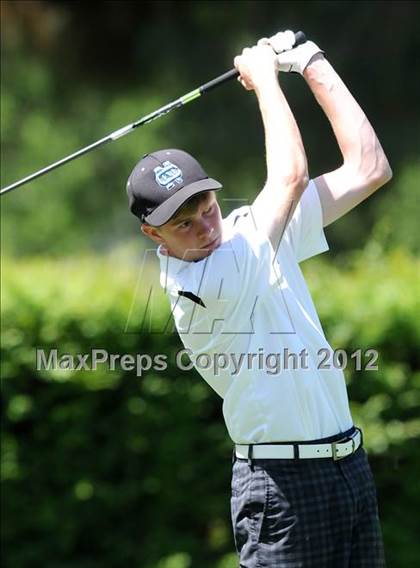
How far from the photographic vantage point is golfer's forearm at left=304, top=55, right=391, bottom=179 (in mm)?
3186

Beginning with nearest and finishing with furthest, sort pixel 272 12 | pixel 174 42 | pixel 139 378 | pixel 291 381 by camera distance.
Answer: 1. pixel 291 381
2. pixel 139 378
3. pixel 272 12
4. pixel 174 42

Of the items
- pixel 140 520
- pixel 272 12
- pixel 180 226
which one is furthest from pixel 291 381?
pixel 272 12

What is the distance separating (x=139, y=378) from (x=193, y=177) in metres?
1.95

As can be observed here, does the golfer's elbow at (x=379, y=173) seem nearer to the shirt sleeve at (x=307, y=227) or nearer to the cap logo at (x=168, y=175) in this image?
the shirt sleeve at (x=307, y=227)

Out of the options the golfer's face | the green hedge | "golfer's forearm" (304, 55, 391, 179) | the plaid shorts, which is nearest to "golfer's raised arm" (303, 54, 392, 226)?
"golfer's forearm" (304, 55, 391, 179)

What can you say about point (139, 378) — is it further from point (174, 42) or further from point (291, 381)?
point (174, 42)

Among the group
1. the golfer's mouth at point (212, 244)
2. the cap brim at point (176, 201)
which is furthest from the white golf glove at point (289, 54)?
the golfer's mouth at point (212, 244)

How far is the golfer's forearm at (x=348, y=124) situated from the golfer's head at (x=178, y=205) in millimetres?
423

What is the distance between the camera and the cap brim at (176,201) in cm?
301

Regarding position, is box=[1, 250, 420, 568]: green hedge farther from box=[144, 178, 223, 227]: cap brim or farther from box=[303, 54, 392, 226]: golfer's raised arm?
box=[144, 178, 223, 227]: cap brim

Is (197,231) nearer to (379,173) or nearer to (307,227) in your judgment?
(307,227)

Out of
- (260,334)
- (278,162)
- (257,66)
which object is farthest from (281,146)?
(260,334)

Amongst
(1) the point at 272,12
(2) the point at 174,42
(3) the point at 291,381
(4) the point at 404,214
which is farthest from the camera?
(2) the point at 174,42

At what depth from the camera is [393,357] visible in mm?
4902
